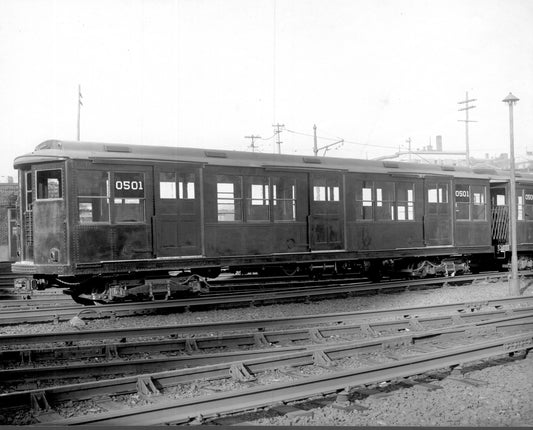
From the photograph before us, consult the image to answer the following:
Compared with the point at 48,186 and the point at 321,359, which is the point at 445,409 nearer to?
the point at 321,359

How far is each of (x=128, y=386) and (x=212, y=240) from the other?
6.79 meters

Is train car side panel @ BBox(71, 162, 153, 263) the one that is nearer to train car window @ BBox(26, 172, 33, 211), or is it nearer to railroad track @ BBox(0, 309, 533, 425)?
train car window @ BBox(26, 172, 33, 211)

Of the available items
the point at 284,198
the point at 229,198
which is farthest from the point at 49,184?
the point at 284,198

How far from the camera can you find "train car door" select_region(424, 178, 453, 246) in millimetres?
16297

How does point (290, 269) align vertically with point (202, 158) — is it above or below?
below

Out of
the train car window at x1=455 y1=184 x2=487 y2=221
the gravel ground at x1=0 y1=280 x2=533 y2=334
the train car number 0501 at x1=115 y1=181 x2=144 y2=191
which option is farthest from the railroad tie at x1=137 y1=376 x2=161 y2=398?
the train car window at x1=455 y1=184 x2=487 y2=221

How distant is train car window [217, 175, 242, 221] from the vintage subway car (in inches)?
1.0

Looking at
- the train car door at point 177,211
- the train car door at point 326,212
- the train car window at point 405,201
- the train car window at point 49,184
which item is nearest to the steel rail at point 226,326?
the train car door at point 177,211

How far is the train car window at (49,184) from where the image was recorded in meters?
11.1

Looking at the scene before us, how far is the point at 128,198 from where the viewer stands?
1153cm

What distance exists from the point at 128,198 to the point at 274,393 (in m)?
7.13

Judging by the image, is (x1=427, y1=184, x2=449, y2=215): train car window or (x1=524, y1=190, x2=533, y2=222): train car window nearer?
(x1=427, y1=184, x2=449, y2=215): train car window

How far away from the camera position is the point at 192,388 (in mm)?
6098

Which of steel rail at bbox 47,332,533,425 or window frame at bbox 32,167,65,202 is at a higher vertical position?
window frame at bbox 32,167,65,202
